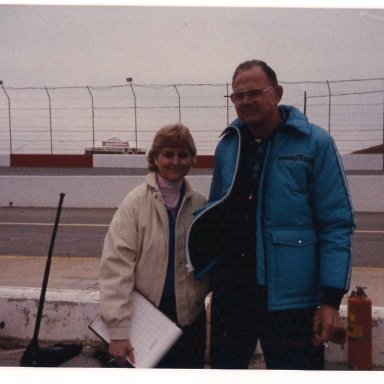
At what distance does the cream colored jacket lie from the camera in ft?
7.36

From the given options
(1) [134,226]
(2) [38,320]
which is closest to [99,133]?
(2) [38,320]

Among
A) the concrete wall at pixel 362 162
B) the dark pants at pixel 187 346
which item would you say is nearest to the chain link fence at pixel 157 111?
the dark pants at pixel 187 346

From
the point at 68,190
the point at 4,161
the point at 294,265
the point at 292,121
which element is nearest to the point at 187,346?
the point at 294,265

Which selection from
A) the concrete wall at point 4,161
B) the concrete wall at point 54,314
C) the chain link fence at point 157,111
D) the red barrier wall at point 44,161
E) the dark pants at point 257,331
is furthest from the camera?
the concrete wall at point 4,161

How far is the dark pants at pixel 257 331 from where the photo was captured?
7.15 feet

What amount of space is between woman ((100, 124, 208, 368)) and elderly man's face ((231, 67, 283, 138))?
254 millimetres

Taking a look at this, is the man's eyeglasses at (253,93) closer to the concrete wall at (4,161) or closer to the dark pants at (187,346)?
the dark pants at (187,346)

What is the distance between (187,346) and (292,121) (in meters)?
0.99

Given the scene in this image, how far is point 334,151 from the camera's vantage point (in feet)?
6.89

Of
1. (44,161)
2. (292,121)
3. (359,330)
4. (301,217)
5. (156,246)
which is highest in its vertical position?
(292,121)

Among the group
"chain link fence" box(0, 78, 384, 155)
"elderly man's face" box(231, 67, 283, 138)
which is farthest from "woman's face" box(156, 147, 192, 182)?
"chain link fence" box(0, 78, 384, 155)

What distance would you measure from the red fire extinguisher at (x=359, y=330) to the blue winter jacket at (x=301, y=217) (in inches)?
43.3

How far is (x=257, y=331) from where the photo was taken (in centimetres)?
230

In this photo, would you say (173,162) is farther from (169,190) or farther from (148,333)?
(148,333)
